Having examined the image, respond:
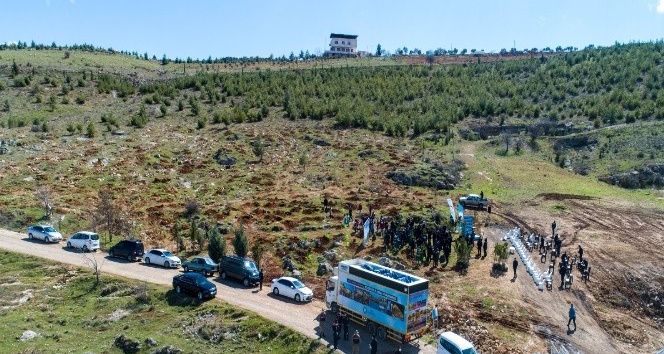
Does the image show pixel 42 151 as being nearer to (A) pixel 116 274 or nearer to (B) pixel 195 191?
(B) pixel 195 191

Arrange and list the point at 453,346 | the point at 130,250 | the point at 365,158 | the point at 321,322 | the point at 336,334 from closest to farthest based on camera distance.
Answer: the point at 453,346, the point at 336,334, the point at 321,322, the point at 130,250, the point at 365,158

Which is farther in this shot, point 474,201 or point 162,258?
point 474,201

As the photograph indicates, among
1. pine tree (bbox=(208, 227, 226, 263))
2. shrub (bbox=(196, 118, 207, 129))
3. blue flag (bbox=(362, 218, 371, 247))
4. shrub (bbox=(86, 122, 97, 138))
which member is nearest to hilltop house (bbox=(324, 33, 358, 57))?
shrub (bbox=(196, 118, 207, 129))

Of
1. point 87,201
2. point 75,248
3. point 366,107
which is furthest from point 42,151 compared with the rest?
point 366,107

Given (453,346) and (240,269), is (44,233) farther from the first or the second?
(453,346)

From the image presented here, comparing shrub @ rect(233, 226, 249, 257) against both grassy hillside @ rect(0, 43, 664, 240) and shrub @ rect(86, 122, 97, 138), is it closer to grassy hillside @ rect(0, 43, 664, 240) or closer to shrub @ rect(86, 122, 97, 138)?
grassy hillside @ rect(0, 43, 664, 240)

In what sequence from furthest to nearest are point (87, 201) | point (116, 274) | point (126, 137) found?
point (126, 137) → point (87, 201) → point (116, 274)

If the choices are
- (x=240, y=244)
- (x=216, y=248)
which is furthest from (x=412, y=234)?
(x=216, y=248)
